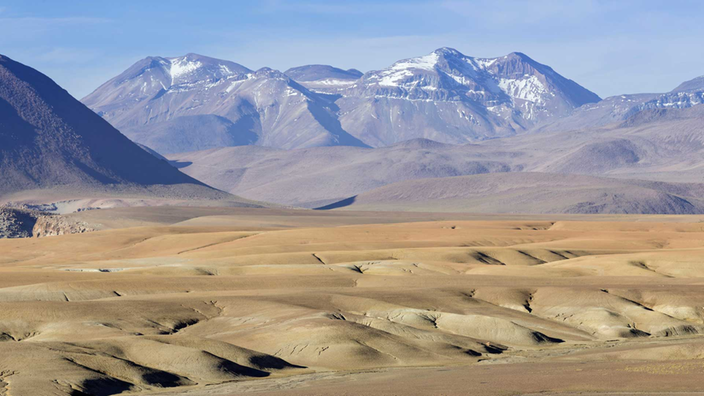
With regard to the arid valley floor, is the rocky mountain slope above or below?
below

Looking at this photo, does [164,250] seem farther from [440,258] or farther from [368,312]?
[368,312]

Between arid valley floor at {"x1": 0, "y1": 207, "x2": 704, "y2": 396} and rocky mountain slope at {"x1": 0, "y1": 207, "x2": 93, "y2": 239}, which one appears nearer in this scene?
arid valley floor at {"x1": 0, "y1": 207, "x2": 704, "y2": 396}

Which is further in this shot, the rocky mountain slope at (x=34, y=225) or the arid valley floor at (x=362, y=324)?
the rocky mountain slope at (x=34, y=225)

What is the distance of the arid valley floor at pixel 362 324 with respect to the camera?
40.2 metres

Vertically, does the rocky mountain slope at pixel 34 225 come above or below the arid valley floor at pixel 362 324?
below

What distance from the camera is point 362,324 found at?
5206 centimetres

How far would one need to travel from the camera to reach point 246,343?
4812 cm

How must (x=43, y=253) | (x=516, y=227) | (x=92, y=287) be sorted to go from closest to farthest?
(x=92, y=287) < (x=43, y=253) < (x=516, y=227)

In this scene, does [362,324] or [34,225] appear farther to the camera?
[34,225]

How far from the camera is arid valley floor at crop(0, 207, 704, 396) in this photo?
40156mm

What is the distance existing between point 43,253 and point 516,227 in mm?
70949

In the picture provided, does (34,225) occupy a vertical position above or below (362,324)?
below

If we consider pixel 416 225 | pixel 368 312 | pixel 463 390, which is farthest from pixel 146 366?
pixel 416 225

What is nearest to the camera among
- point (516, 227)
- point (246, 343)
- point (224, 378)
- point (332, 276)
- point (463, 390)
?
point (463, 390)
